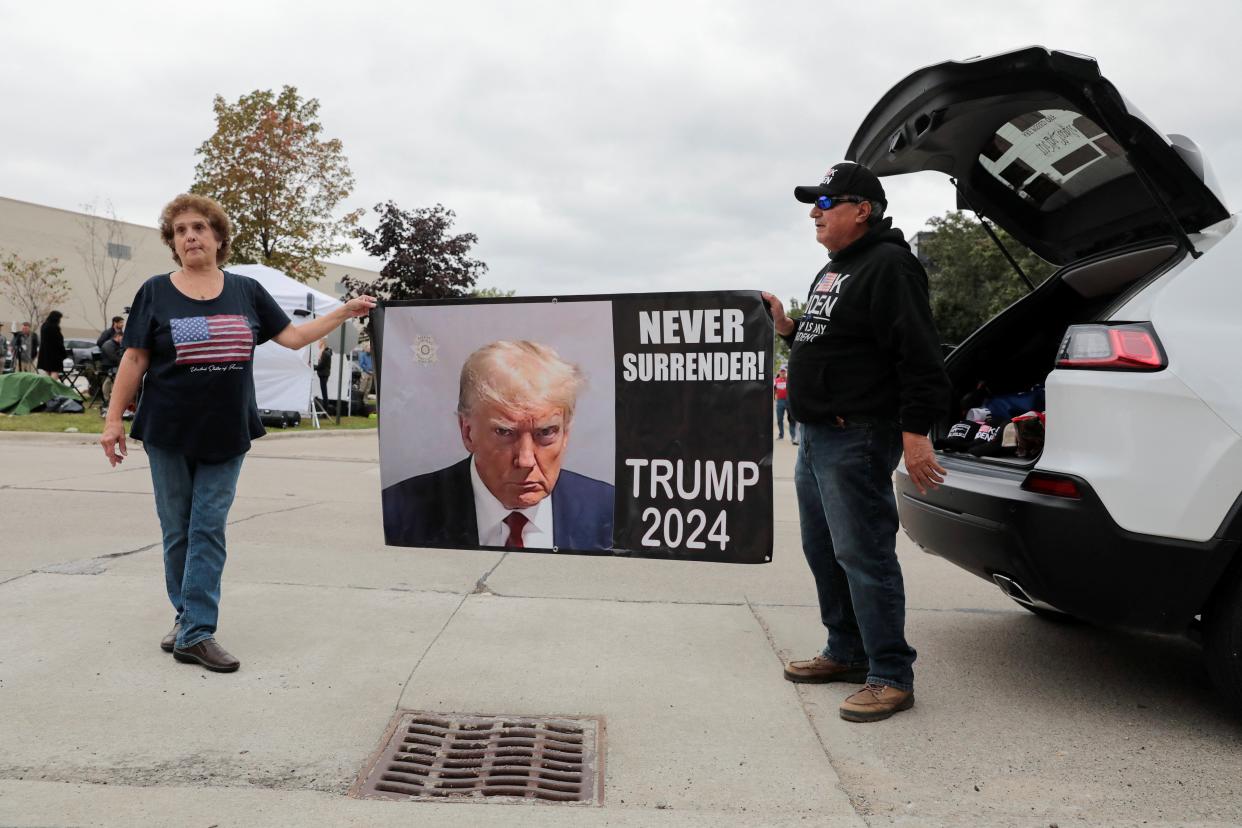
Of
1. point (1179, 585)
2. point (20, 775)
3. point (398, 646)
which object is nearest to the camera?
point (20, 775)

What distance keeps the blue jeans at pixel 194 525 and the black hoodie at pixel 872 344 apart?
2.32 metres

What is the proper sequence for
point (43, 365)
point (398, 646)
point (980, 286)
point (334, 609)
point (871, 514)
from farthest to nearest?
1. point (980, 286)
2. point (43, 365)
3. point (334, 609)
4. point (398, 646)
5. point (871, 514)

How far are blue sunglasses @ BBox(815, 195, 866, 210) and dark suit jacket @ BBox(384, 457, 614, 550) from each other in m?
1.46

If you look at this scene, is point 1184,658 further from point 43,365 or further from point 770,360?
point 43,365

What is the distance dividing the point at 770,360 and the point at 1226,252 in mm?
1601

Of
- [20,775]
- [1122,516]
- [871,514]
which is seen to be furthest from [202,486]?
[1122,516]

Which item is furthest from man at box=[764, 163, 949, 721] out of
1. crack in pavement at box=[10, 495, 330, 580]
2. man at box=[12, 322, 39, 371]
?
man at box=[12, 322, 39, 371]

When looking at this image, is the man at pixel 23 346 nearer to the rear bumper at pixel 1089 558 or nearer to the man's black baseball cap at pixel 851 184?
the man's black baseball cap at pixel 851 184

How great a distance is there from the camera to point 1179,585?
312cm

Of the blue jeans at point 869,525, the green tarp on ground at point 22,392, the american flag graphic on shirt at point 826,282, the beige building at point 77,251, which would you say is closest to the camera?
the blue jeans at point 869,525

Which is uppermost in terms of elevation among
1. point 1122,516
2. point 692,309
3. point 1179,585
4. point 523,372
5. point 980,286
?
point 980,286

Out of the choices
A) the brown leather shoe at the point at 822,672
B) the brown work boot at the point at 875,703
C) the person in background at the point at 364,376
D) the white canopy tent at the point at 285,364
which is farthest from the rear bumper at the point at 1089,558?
the person in background at the point at 364,376

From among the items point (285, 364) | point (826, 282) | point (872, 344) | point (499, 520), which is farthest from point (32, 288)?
point (872, 344)

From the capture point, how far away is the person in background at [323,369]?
19375 mm
